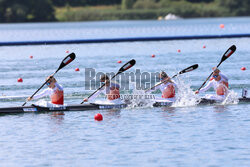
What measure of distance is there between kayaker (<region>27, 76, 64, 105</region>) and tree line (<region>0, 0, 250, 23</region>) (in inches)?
3496

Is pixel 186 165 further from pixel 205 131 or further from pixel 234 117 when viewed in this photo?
pixel 234 117

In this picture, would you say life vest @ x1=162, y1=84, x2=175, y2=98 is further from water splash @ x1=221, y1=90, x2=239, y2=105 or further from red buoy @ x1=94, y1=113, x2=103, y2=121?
red buoy @ x1=94, y1=113, x2=103, y2=121

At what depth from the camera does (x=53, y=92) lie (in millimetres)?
22203

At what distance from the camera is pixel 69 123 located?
2084 cm

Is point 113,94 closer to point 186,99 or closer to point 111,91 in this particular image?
point 111,91

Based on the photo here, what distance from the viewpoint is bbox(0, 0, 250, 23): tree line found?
110562 mm

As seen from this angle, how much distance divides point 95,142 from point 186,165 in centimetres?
359

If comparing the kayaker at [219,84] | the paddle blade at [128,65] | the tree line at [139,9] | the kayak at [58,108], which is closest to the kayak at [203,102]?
the kayaker at [219,84]

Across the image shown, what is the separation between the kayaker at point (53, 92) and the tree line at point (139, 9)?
3496 inches

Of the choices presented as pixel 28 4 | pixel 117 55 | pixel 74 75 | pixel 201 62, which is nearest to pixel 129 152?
pixel 74 75

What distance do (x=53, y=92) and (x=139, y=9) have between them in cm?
10199

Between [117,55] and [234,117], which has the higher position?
[117,55]

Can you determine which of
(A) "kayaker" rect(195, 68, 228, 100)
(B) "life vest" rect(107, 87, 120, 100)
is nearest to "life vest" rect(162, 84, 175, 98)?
(A) "kayaker" rect(195, 68, 228, 100)

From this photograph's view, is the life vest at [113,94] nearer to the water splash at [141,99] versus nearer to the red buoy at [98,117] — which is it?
the water splash at [141,99]
